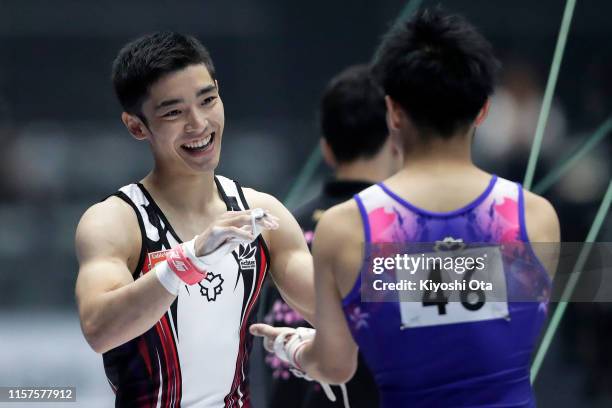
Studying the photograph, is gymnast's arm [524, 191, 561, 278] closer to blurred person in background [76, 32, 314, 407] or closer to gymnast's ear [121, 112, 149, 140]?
blurred person in background [76, 32, 314, 407]

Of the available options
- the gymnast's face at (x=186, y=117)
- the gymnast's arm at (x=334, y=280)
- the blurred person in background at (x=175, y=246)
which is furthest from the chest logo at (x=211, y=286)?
the gymnast's arm at (x=334, y=280)

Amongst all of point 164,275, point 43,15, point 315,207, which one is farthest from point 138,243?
point 43,15

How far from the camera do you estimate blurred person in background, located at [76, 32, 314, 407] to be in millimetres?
3016

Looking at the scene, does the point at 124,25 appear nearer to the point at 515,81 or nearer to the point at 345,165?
the point at 345,165

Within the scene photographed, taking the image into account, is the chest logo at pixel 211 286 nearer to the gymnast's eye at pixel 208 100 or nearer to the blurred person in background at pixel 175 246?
the blurred person in background at pixel 175 246

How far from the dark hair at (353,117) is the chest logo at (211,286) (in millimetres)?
1032

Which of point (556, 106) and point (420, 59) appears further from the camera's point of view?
point (556, 106)

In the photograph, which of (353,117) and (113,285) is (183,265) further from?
(353,117)

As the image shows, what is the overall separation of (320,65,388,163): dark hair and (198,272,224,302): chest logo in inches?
40.6

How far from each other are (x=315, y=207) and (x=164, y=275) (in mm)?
1345

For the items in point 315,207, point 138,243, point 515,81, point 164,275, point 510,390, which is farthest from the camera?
point 515,81

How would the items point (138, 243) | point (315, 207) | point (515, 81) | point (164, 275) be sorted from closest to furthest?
1. point (164, 275)
2. point (138, 243)
3. point (315, 207)
4. point (515, 81)

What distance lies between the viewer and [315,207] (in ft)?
13.0

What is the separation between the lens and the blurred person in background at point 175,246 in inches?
119
